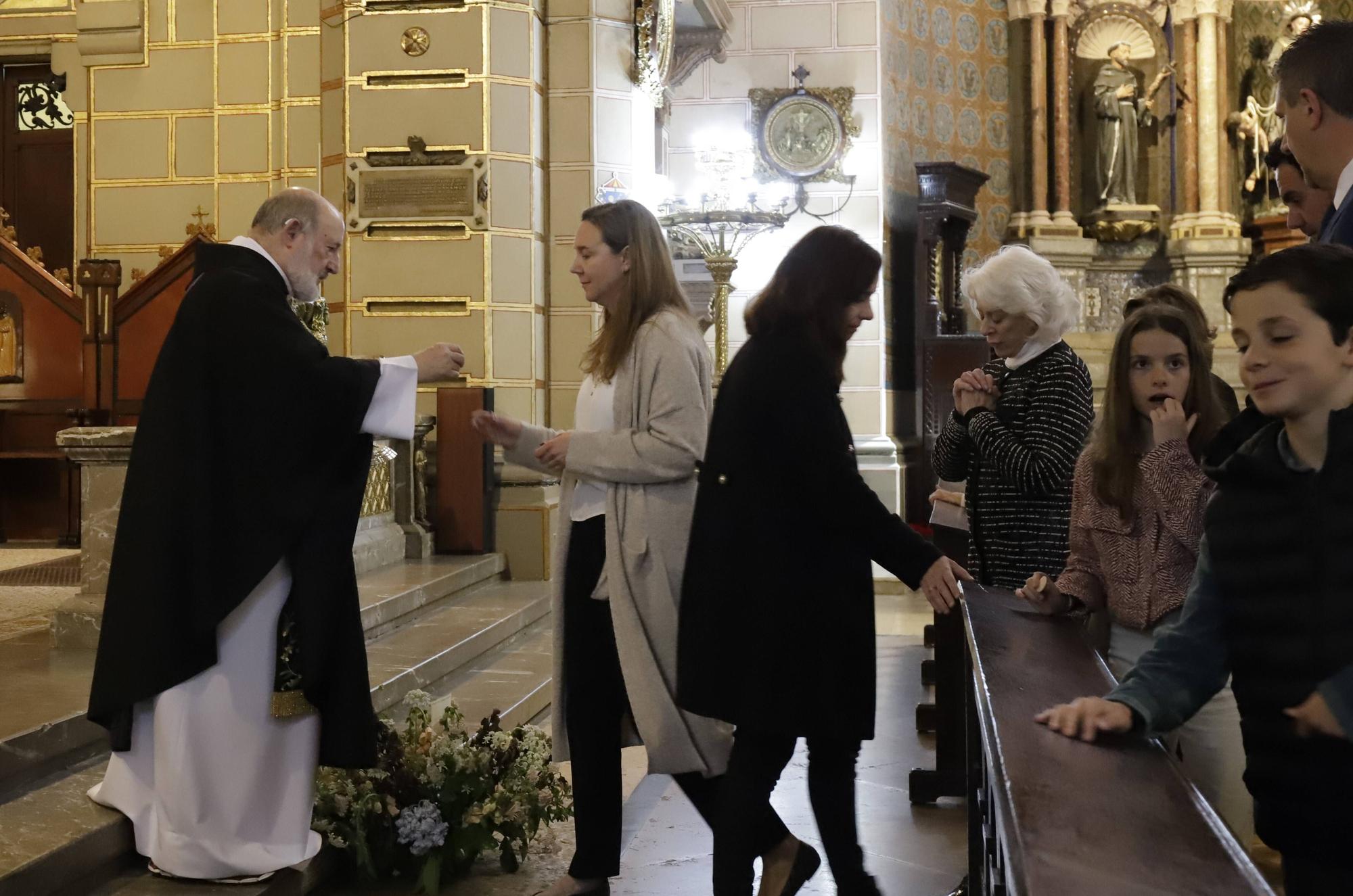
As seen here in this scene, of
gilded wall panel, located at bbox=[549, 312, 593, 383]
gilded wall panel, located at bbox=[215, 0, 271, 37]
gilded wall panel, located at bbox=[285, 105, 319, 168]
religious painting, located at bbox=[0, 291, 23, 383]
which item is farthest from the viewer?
gilded wall panel, located at bbox=[215, 0, 271, 37]

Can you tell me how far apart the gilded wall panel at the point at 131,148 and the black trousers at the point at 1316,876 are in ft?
31.1

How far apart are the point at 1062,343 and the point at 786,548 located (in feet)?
3.58

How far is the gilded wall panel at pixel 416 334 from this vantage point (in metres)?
7.66

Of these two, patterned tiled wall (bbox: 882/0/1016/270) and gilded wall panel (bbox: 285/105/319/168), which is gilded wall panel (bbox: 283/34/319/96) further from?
patterned tiled wall (bbox: 882/0/1016/270)

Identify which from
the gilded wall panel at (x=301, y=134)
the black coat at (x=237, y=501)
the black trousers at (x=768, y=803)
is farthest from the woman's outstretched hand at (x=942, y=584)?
the gilded wall panel at (x=301, y=134)

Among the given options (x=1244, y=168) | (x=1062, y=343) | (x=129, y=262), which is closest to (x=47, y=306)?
(x=129, y=262)

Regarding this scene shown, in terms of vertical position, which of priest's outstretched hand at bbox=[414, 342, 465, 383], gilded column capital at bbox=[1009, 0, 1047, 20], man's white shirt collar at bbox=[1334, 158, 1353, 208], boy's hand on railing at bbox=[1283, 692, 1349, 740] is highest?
gilded column capital at bbox=[1009, 0, 1047, 20]

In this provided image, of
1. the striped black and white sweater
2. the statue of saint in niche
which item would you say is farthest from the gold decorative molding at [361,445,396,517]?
the statue of saint in niche

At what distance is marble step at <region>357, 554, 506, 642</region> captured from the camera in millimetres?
5641

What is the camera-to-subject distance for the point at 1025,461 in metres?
3.24

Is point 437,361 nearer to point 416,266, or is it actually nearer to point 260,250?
point 260,250

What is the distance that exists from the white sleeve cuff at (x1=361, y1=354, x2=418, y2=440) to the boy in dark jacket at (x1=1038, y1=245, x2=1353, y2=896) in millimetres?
1761

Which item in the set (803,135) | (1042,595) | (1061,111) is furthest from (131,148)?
(1042,595)

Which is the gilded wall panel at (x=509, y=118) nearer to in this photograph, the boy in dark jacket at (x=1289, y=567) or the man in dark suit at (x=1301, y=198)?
the man in dark suit at (x=1301, y=198)
